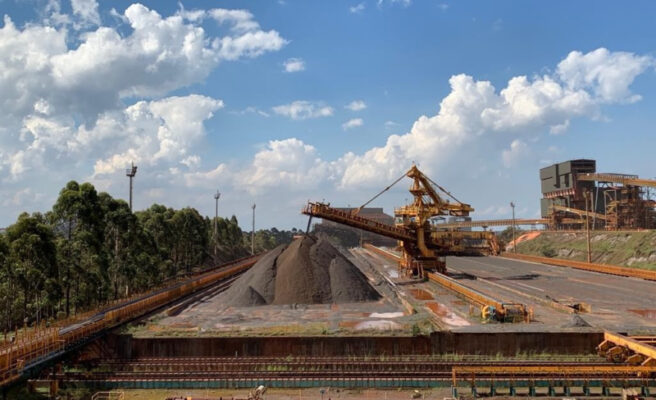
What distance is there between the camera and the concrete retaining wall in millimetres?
21000

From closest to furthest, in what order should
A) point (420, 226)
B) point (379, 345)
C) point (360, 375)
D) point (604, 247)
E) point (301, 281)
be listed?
1. point (360, 375)
2. point (379, 345)
3. point (301, 281)
4. point (420, 226)
5. point (604, 247)

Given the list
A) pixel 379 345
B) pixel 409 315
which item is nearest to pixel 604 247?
pixel 409 315

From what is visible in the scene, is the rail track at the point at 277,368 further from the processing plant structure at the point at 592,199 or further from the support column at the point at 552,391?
the processing plant structure at the point at 592,199

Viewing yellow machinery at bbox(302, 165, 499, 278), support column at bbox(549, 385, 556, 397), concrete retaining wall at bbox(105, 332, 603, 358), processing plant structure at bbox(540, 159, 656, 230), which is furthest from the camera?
processing plant structure at bbox(540, 159, 656, 230)

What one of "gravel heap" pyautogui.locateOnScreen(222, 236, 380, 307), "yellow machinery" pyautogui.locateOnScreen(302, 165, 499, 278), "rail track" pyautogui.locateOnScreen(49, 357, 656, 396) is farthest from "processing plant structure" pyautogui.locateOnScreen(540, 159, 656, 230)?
"rail track" pyautogui.locateOnScreen(49, 357, 656, 396)

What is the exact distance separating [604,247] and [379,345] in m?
58.4

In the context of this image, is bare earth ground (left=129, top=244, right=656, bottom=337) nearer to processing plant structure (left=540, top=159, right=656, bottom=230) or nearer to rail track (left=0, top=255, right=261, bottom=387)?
rail track (left=0, top=255, right=261, bottom=387)

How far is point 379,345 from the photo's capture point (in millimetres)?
21062

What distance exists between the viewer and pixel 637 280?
43781mm

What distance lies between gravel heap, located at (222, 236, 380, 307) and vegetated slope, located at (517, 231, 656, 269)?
39.2m

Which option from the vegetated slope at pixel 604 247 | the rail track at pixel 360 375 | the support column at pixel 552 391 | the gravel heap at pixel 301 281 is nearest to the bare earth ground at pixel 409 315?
the gravel heap at pixel 301 281

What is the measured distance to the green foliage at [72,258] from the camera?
22719 mm

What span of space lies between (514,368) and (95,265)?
25.0 metres

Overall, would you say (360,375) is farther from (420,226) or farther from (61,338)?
(420,226)
